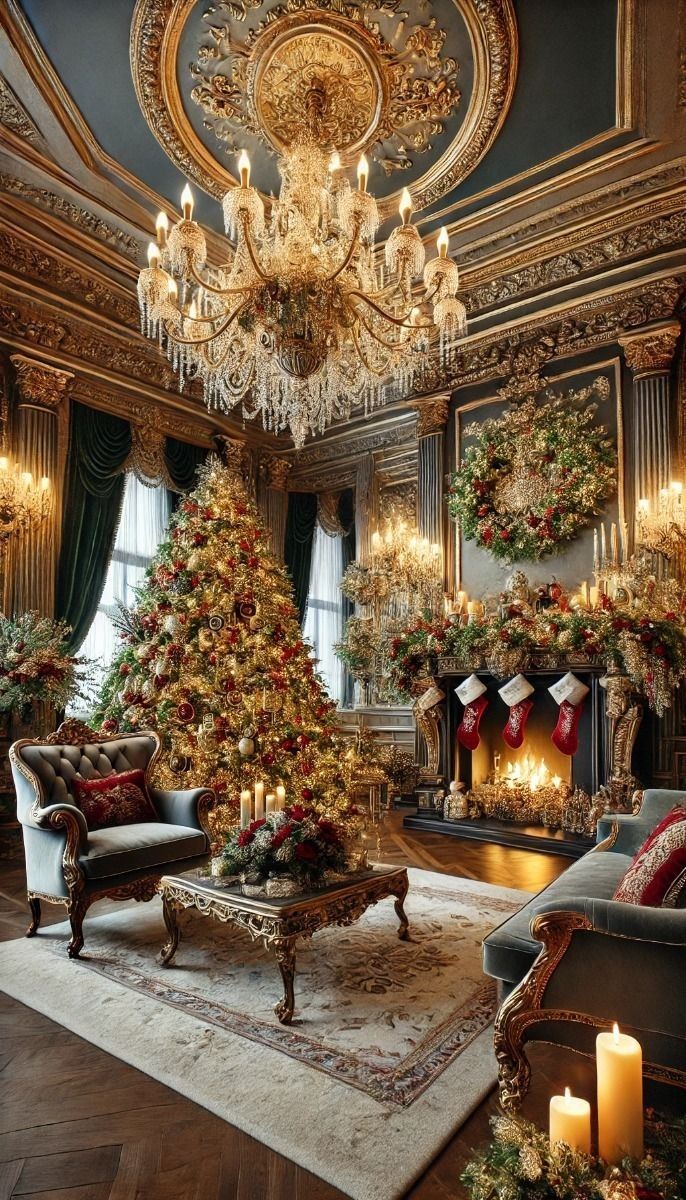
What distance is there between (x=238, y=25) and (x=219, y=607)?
4159mm

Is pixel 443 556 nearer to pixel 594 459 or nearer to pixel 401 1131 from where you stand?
pixel 594 459

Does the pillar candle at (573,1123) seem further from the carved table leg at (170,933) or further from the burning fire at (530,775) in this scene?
the burning fire at (530,775)

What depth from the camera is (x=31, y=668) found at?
5590 mm

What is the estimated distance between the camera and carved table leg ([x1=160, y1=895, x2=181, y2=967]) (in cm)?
344

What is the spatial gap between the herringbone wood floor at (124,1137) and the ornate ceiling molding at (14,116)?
5.89 meters

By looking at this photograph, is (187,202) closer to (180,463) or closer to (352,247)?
(352,247)

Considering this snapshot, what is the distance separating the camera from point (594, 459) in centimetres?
678

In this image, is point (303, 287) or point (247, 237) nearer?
point (247, 237)

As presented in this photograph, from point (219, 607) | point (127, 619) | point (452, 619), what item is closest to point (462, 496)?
point (452, 619)

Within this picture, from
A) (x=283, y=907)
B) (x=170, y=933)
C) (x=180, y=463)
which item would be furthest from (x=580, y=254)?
(x=170, y=933)

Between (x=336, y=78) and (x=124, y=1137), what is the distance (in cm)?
605

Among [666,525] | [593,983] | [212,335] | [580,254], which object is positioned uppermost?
[580,254]

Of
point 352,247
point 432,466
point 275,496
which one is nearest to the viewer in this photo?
point 352,247

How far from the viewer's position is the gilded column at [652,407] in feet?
20.8
